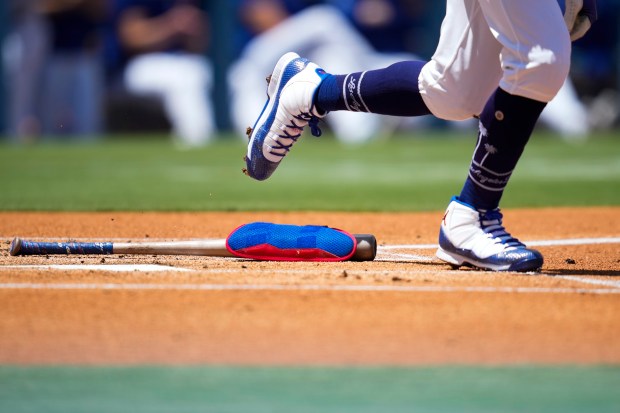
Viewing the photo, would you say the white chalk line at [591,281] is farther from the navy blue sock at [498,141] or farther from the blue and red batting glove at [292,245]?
the blue and red batting glove at [292,245]

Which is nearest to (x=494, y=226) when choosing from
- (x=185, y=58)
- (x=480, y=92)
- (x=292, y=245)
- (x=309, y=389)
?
(x=480, y=92)

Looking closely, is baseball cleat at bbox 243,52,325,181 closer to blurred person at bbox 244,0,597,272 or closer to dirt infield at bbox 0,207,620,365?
blurred person at bbox 244,0,597,272

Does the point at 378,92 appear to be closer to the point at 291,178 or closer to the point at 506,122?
the point at 506,122

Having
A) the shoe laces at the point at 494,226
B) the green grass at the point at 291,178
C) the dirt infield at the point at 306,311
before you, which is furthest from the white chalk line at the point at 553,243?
the green grass at the point at 291,178

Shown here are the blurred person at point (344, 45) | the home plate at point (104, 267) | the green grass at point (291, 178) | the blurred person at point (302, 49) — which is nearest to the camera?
the home plate at point (104, 267)

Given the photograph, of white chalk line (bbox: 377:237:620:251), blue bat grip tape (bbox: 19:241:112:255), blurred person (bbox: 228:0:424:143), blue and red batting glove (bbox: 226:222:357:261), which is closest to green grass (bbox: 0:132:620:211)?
white chalk line (bbox: 377:237:620:251)

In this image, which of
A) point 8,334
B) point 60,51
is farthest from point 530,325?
point 60,51

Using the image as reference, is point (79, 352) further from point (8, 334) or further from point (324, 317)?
point (324, 317)
